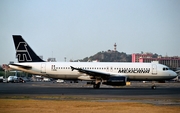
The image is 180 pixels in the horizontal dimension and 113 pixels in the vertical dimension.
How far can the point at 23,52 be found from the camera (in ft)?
177

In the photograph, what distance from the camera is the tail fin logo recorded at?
176 feet

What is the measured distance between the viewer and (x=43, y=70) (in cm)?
5216

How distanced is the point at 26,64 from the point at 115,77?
12.6 metres

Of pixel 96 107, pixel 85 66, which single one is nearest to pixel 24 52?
pixel 85 66

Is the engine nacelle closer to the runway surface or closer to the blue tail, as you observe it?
the runway surface

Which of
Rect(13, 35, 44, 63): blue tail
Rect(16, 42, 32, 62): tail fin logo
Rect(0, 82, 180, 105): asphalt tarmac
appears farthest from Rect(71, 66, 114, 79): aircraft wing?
Rect(16, 42, 32, 62): tail fin logo

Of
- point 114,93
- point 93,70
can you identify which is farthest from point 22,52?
point 114,93

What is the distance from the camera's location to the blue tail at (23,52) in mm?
53688

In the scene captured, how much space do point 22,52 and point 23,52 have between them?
0.14m

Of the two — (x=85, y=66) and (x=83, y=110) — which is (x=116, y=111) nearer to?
(x=83, y=110)

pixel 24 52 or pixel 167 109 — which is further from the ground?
pixel 24 52

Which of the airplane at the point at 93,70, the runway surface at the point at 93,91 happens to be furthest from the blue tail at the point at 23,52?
the runway surface at the point at 93,91

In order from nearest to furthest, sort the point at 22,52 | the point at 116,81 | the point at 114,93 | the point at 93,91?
the point at 114,93
the point at 93,91
the point at 116,81
the point at 22,52

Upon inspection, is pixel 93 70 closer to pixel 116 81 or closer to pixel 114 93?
pixel 116 81
